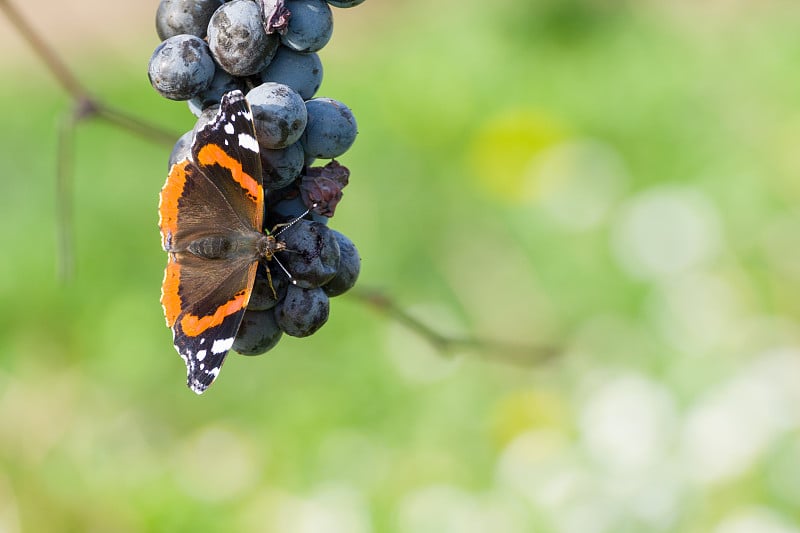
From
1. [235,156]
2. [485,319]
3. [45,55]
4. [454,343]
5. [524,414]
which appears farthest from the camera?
[485,319]

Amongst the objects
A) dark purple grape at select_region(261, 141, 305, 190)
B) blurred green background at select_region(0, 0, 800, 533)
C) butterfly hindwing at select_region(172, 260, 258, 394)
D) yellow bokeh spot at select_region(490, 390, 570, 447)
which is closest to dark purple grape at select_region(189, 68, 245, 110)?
dark purple grape at select_region(261, 141, 305, 190)

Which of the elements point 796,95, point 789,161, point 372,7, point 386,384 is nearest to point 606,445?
point 386,384

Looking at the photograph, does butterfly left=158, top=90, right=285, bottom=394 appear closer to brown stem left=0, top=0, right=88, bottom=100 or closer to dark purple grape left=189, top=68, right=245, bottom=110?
dark purple grape left=189, top=68, right=245, bottom=110

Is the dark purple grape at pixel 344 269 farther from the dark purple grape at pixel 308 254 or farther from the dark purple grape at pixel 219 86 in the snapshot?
the dark purple grape at pixel 219 86

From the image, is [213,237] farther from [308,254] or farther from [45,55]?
[45,55]

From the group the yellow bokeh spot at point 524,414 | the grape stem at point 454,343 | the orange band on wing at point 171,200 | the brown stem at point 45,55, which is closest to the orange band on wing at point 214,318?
the orange band on wing at point 171,200

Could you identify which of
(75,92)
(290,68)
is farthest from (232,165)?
(75,92)
